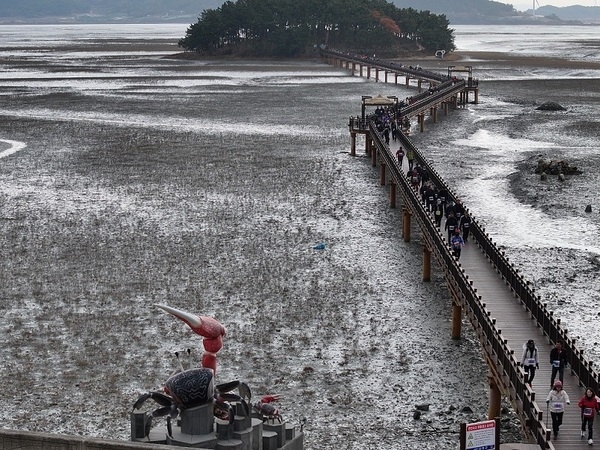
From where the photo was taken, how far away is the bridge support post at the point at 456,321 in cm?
2734

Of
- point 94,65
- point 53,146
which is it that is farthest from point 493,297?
point 94,65

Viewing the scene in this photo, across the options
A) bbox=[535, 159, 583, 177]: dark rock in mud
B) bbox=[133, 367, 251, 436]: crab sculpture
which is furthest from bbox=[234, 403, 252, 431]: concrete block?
bbox=[535, 159, 583, 177]: dark rock in mud

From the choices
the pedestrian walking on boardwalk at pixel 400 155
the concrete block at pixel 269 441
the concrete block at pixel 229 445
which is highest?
the concrete block at pixel 229 445

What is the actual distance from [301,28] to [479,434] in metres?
142

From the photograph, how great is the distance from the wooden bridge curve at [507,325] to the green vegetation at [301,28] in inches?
4746

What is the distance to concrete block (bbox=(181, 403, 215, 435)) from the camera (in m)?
14.0

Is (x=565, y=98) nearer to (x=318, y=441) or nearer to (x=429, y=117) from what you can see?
(x=429, y=117)

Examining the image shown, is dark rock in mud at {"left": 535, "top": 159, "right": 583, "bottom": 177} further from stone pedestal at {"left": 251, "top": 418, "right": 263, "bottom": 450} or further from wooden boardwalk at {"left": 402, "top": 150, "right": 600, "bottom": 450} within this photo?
stone pedestal at {"left": 251, "top": 418, "right": 263, "bottom": 450}

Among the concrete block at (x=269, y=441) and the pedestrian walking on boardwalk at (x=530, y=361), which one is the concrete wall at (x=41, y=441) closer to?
the concrete block at (x=269, y=441)

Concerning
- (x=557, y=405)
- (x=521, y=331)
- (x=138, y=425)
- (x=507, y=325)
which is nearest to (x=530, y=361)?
(x=557, y=405)

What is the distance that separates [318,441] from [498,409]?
12.1ft

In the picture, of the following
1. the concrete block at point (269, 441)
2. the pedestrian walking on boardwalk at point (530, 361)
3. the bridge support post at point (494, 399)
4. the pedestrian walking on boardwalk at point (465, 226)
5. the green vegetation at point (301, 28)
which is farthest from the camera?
the green vegetation at point (301, 28)

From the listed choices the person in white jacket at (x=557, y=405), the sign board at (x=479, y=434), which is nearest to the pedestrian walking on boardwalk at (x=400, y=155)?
the person in white jacket at (x=557, y=405)

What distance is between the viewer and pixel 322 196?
47.1 m
